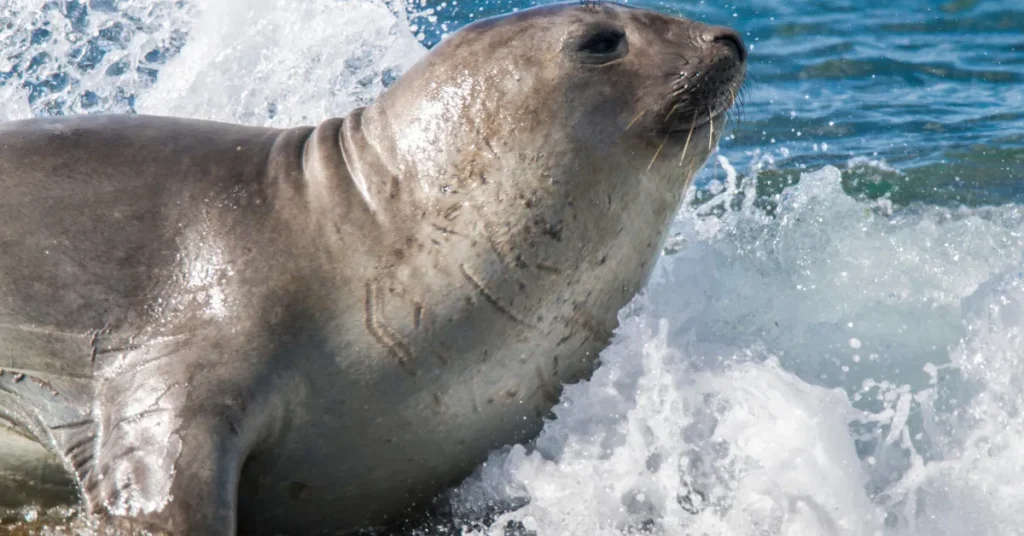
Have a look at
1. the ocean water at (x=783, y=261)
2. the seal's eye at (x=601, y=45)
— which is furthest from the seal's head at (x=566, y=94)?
the ocean water at (x=783, y=261)

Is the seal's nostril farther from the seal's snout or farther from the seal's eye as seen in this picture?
the seal's eye

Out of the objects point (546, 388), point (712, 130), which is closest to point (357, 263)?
point (546, 388)

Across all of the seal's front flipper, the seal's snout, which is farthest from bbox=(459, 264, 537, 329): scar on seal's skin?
the seal's snout

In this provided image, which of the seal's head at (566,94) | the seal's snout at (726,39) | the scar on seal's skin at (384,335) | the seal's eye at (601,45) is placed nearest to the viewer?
the scar on seal's skin at (384,335)

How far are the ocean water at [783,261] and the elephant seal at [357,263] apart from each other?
1.25 ft

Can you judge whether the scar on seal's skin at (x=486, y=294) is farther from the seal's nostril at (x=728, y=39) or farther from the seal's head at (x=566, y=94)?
the seal's nostril at (x=728, y=39)

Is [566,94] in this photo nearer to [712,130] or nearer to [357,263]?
[712,130]

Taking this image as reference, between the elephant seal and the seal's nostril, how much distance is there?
1 centimetres

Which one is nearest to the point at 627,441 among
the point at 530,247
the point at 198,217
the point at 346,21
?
the point at 530,247

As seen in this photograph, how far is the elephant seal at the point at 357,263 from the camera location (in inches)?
167

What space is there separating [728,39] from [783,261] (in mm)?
2196

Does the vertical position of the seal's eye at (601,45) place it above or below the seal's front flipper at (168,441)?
above

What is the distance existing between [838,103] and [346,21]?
3.88m

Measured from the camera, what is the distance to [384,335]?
4.40 metres
